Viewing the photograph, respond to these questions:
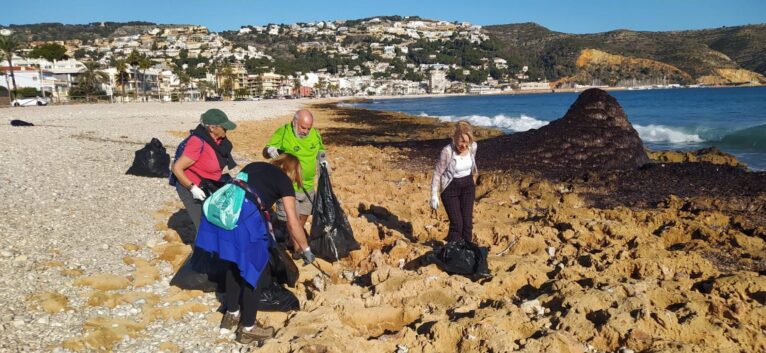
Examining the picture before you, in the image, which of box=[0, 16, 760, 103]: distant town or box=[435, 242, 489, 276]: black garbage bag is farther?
box=[0, 16, 760, 103]: distant town

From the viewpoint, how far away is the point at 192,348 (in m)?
3.79

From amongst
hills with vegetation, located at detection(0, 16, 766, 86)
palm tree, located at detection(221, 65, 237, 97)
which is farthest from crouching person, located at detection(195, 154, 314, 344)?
hills with vegetation, located at detection(0, 16, 766, 86)

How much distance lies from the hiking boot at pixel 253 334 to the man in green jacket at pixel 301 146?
154 cm

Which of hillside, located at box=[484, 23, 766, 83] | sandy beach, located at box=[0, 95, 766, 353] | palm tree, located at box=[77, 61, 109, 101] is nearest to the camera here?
Result: sandy beach, located at box=[0, 95, 766, 353]

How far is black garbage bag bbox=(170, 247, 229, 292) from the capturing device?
14.9 ft

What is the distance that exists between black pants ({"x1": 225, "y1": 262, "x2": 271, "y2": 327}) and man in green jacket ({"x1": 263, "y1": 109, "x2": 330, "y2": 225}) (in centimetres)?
136

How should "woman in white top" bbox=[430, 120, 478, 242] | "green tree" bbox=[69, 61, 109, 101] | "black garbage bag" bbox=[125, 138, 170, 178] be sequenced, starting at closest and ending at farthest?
"woman in white top" bbox=[430, 120, 478, 242]
"black garbage bag" bbox=[125, 138, 170, 178]
"green tree" bbox=[69, 61, 109, 101]

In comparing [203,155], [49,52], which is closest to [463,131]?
[203,155]

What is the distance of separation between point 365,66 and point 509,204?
189132mm

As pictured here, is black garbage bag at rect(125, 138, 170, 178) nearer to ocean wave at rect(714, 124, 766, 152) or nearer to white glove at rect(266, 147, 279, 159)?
white glove at rect(266, 147, 279, 159)

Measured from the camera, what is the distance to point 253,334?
12.6 feet

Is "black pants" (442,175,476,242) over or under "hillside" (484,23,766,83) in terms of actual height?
under

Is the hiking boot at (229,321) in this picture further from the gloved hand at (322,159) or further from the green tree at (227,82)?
the green tree at (227,82)

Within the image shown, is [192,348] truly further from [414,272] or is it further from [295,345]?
[414,272]
